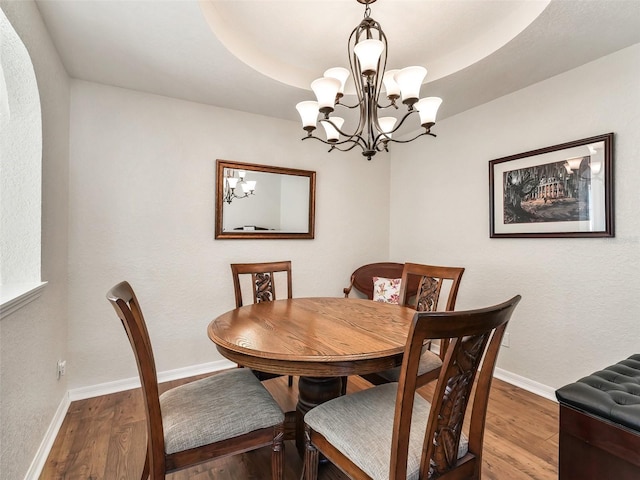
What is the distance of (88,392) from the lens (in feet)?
7.98

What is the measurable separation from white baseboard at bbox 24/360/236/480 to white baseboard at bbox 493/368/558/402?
2390mm

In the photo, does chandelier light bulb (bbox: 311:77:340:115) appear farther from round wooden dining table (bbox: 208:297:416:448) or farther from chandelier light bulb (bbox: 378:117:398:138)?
round wooden dining table (bbox: 208:297:416:448)

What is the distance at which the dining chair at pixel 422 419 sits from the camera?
91 centimetres

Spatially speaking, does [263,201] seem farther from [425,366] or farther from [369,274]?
[425,366]

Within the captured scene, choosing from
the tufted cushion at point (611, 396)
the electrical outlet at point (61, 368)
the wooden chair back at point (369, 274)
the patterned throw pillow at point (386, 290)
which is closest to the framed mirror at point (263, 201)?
the wooden chair back at point (369, 274)

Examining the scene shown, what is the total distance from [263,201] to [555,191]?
240 centimetres

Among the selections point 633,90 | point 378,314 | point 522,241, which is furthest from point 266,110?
point 633,90

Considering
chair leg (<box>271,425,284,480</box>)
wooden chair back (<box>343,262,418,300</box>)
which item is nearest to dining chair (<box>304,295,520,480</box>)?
chair leg (<box>271,425,284,480</box>)

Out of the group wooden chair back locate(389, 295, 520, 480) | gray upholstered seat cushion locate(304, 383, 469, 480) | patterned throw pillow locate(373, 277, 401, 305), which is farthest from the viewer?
patterned throw pillow locate(373, 277, 401, 305)

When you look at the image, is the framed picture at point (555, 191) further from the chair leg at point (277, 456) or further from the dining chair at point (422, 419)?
the chair leg at point (277, 456)

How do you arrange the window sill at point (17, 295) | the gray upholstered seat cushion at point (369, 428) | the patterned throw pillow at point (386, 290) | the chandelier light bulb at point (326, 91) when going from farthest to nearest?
the patterned throw pillow at point (386, 290) < the chandelier light bulb at point (326, 91) < the window sill at point (17, 295) < the gray upholstered seat cushion at point (369, 428)

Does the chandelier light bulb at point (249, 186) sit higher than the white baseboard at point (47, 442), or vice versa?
the chandelier light bulb at point (249, 186)

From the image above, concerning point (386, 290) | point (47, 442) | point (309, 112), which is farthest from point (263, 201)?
point (47, 442)

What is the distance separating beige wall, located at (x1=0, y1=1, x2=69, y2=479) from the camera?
1347mm
